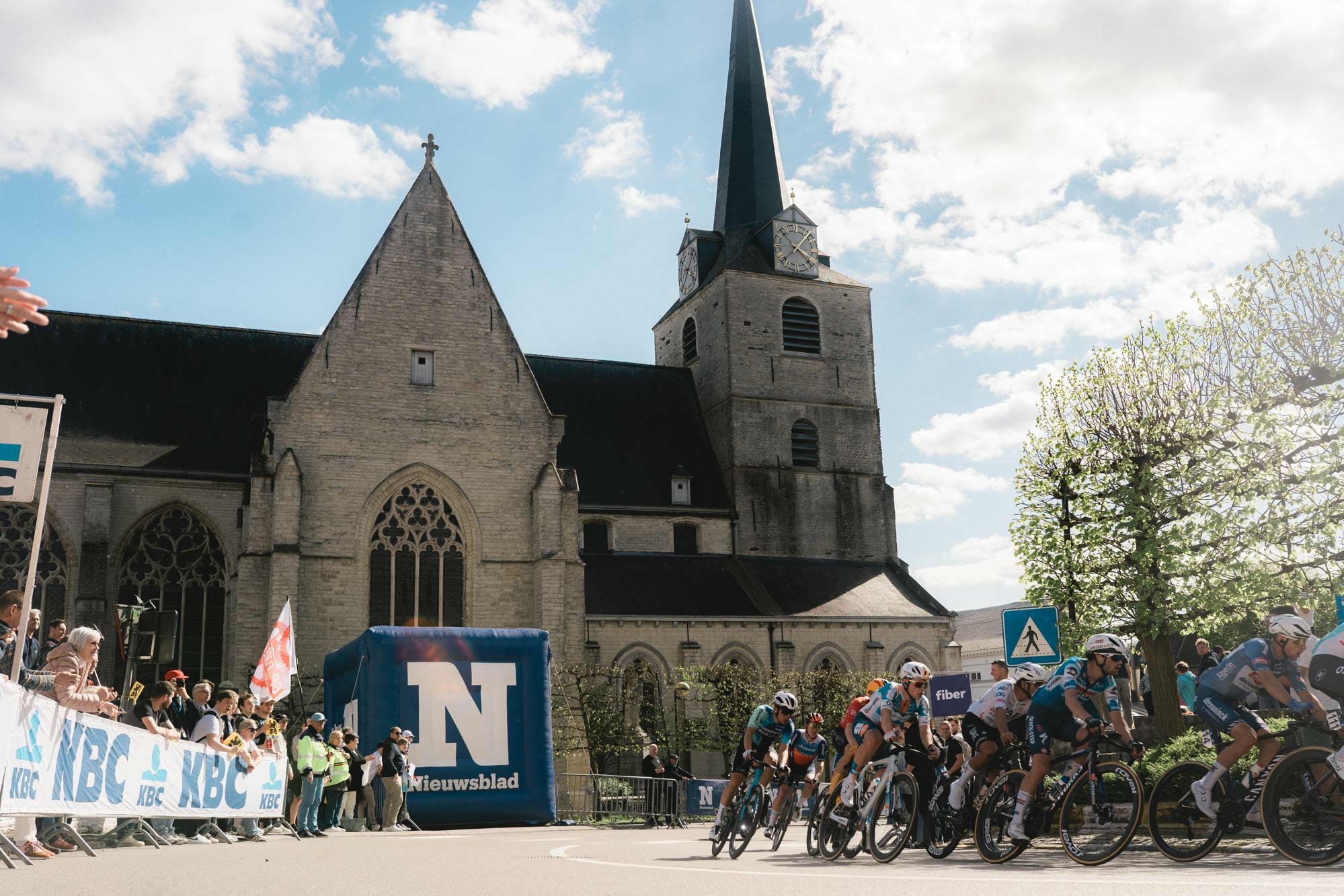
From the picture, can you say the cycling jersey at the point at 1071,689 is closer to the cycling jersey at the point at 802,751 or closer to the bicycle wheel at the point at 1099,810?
the bicycle wheel at the point at 1099,810

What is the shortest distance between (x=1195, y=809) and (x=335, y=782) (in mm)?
11078

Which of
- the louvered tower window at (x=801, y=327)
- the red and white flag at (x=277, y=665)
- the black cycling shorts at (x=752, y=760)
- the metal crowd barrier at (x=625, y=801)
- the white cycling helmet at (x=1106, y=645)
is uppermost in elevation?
the louvered tower window at (x=801, y=327)

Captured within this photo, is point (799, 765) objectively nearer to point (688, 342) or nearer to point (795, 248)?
point (795, 248)

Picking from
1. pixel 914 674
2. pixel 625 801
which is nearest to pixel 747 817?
pixel 914 674

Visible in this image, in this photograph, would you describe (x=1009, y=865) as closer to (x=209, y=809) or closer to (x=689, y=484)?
(x=209, y=809)

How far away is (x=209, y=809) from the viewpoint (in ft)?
39.9

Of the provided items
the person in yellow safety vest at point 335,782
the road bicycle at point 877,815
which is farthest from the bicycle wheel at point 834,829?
the person in yellow safety vest at point 335,782

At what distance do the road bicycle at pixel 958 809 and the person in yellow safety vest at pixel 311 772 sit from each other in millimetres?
7913

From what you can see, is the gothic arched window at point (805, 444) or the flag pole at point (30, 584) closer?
the flag pole at point (30, 584)

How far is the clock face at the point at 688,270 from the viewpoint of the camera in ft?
133

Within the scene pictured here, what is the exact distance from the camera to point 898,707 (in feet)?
33.8

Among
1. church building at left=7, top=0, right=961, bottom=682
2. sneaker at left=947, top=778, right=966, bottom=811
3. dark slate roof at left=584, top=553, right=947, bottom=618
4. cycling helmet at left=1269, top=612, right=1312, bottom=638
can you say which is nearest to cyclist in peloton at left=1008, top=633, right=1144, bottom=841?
sneaker at left=947, top=778, right=966, bottom=811

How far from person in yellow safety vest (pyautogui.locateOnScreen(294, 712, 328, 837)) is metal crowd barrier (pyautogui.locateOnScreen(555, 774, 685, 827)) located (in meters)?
5.56

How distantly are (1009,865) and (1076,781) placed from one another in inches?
30.1
